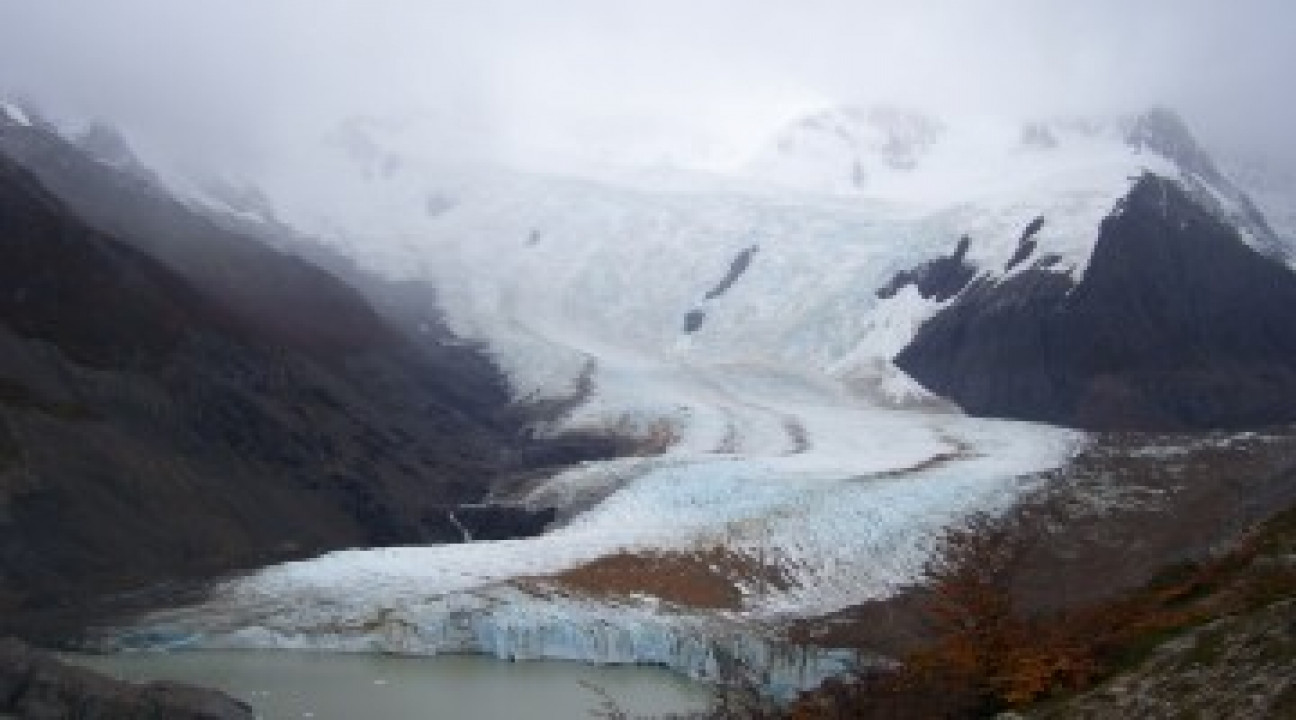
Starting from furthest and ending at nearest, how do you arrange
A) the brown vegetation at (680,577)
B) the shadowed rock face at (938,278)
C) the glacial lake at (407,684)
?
the shadowed rock face at (938,278) < the brown vegetation at (680,577) < the glacial lake at (407,684)

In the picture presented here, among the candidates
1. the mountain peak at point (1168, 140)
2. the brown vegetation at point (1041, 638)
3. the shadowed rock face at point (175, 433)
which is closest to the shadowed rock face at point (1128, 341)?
the shadowed rock face at point (175, 433)

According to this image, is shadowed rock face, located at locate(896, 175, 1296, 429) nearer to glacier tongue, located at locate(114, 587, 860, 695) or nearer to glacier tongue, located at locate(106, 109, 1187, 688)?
glacier tongue, located at locate(106, 109, 1187, 688)

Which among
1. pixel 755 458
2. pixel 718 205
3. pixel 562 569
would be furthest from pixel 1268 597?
pixel 718 205

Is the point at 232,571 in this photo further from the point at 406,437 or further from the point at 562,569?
the point at 406,437

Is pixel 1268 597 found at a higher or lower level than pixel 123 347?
lower

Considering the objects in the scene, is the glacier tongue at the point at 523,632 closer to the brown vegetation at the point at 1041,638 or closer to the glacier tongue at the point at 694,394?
the glacier tongue at the point at 694,394

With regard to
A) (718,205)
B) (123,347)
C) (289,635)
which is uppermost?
(718,205)

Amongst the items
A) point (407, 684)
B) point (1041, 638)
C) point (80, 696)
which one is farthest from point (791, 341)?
point (1041, 638)
